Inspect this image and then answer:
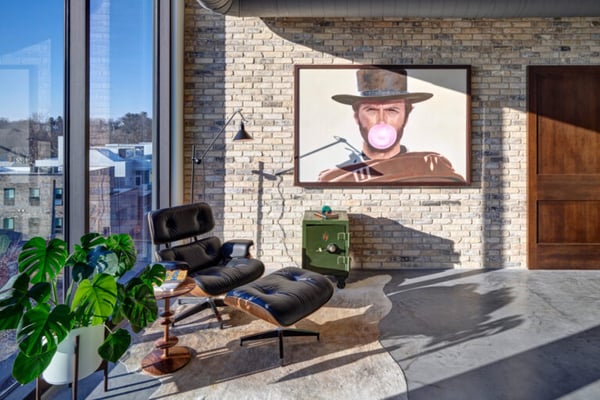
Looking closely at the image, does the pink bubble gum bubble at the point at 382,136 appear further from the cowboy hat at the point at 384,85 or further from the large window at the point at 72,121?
the large window at the point at 72,121

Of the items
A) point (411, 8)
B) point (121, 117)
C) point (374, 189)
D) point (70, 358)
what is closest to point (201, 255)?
point (121, 117)

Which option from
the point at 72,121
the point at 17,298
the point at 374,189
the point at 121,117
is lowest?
the point at 17,298

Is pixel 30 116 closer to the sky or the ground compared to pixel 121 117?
closer to the ground

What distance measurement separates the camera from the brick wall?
4.44 m

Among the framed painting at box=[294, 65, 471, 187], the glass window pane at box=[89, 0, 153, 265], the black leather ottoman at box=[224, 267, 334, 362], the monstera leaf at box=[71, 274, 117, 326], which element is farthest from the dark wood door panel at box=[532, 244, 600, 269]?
the monstera leaf at box=[71, 274, 117, 326]

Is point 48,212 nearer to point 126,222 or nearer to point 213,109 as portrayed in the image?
point 126,222

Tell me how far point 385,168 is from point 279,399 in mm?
2977

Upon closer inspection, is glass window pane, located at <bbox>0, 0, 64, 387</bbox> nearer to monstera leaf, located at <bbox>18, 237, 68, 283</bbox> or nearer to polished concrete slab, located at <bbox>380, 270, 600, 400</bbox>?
monstera leaf, located at <bbox>18, 237, 68, 283</bbox>

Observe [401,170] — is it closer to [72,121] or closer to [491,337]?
[491,337]

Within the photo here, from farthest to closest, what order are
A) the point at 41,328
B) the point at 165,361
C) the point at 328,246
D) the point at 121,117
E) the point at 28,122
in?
the point at 328,246
the point at 121,117
the point at 165,361
the point at 28,122
the point at 41,328

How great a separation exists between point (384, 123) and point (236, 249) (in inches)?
86.0

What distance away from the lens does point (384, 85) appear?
444 cm

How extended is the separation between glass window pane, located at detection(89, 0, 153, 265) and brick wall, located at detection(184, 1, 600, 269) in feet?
2.74

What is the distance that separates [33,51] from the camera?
206 centimetres
